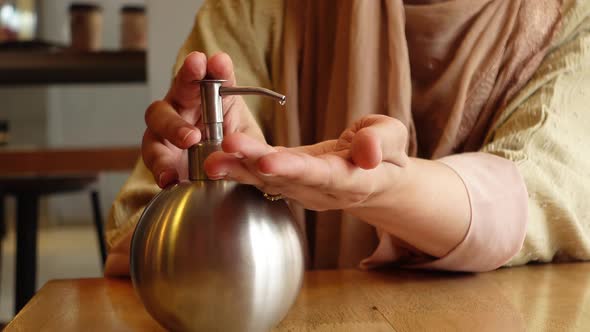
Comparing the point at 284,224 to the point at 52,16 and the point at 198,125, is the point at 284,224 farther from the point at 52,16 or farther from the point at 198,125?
the point at 52,16

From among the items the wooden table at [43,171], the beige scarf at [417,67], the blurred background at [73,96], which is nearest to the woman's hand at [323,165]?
the beige scarf at [417,67]

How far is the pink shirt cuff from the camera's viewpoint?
1.88 feet

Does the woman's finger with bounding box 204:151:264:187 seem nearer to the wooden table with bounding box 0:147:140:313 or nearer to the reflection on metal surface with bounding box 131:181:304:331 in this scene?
the reflection on metal surface with bounding box 131:181:304:331

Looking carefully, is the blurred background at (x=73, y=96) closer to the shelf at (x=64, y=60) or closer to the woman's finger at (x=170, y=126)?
the shelf at (x=64, y=60)

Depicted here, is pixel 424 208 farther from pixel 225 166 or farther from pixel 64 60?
pixel 64 60

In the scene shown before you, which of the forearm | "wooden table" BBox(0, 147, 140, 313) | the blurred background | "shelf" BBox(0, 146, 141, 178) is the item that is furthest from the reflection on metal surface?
"shelf" BBox(0, 146, 141, 178)

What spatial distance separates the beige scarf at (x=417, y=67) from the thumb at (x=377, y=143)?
0.97 ft

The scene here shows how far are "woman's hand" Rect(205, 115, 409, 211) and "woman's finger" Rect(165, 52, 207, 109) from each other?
0.08 meters

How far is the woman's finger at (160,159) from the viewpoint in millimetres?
457

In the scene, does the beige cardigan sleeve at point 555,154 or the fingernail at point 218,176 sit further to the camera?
the beige cardigan sleeve at point 555,154

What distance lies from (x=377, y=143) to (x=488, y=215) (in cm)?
23

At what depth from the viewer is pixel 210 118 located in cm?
41

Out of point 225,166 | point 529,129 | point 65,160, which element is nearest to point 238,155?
point 225,166

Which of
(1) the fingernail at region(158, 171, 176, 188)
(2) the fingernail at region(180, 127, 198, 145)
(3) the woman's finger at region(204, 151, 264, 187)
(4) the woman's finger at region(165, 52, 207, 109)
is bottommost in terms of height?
(1) the fingernail at region(158, 171, 176, 188)
